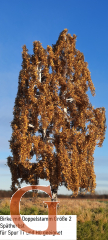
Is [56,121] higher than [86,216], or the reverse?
[56,121]

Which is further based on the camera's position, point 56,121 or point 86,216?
point 56,121

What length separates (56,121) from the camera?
17422mm

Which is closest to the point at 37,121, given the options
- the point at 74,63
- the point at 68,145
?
the point at 68,145

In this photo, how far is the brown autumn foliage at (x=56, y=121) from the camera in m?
16.6

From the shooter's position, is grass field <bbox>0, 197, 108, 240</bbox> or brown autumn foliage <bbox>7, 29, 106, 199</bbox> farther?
brown autumn foliage <bbox>7, 29, 106, 199</bbox>

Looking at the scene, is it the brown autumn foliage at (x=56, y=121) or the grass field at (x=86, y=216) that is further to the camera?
the brown autumn foliage at (x=56, y=121)

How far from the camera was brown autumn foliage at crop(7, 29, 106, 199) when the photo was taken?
16625 millimetres

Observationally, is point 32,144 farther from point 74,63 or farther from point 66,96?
point 74,63

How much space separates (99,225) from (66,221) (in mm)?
1876

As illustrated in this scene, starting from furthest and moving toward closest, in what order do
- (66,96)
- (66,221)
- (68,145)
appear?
(66,96), (68,145), (66,221)

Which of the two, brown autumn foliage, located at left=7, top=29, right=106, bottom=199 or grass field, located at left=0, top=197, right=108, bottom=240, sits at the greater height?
brown autumn foliage, located at left=7, top=29, right=106, bottom=199

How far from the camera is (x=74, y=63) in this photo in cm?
1952

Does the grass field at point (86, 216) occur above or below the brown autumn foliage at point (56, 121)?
below

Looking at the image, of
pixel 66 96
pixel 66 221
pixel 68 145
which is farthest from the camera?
pixel 66 96
